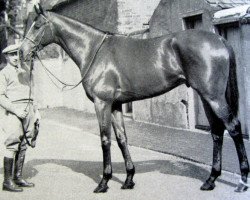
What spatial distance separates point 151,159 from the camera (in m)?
7.56

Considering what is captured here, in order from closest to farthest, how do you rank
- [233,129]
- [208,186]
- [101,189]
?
[233,129]
[208,186]
[101,189]

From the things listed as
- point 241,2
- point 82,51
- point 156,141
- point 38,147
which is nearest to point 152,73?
point 82,51

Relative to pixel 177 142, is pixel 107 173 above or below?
above

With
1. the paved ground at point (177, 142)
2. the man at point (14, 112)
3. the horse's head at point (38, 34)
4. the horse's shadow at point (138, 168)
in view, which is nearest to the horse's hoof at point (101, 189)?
the horse's shadow at point (138, 168)

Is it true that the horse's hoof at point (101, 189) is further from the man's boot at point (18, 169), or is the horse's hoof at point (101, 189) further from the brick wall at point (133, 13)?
the brick wall at point (133, 13)

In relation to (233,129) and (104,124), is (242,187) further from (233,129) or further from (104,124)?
(104,124)

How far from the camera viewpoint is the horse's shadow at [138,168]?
6.33 metres

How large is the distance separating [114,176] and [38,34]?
2.62 metres

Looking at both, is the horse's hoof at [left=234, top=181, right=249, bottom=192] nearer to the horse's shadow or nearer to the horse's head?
the horse's shadow

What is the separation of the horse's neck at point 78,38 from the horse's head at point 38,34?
4.9 inches

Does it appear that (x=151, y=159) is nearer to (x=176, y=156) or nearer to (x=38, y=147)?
(x=176, y=156)

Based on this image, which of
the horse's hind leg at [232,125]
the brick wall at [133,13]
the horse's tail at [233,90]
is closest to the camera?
the horse's hind leg at [232,125]

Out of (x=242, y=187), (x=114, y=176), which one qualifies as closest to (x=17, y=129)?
(x=114, y=176)

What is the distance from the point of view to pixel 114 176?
21.2ft
